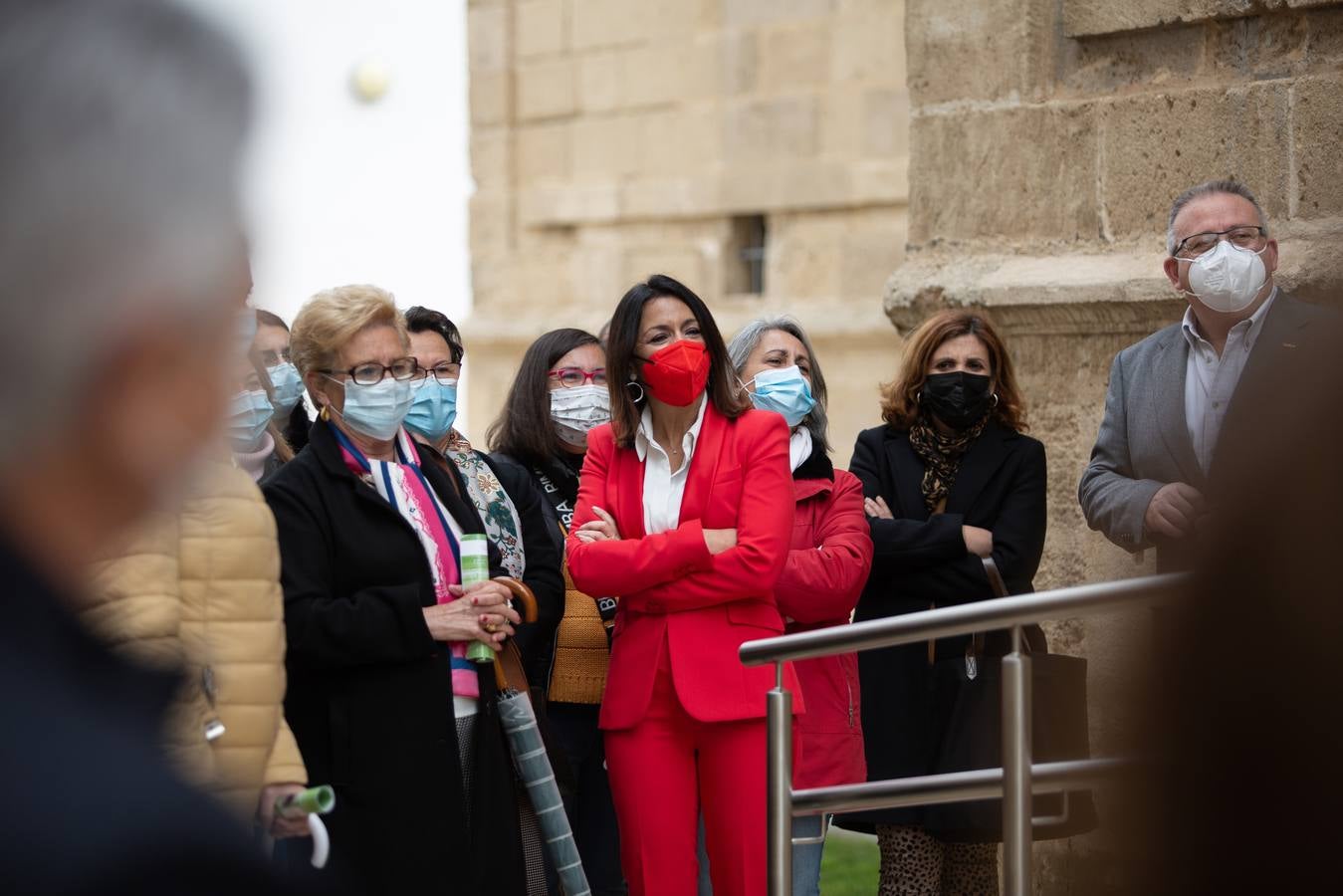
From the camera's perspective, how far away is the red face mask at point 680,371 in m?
4.71

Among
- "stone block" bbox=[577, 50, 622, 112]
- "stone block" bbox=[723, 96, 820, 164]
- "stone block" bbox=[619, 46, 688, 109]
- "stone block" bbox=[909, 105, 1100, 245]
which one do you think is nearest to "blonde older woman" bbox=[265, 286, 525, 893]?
"stone block" bbox=[909, 105, 1100, 245]

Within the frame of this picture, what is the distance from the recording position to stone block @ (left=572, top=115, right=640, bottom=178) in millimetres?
11852

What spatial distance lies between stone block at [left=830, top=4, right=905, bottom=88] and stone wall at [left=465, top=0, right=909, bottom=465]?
1 cm

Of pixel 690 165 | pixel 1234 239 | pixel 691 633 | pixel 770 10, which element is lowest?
pixel 691 633

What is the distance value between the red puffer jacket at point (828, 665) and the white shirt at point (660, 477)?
0.39 meters

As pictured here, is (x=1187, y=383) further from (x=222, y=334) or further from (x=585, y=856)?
(x=222, y=334)

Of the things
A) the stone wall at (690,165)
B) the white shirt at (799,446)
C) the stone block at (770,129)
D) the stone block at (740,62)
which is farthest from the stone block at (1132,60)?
the stone block at (740,62)

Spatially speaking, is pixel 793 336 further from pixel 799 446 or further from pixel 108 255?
pixel 108 255

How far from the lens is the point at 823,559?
189 inches

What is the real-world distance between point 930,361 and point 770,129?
6.28 meters

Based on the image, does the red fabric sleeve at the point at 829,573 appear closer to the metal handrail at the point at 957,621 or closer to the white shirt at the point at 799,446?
the white shirt at the point at 799,446

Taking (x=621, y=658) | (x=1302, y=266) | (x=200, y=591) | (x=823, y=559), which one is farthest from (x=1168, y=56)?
(x=200, y=591)

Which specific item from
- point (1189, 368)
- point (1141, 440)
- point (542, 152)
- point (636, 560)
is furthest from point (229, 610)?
point (542, 152)

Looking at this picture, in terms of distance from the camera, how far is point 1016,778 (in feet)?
11.2
